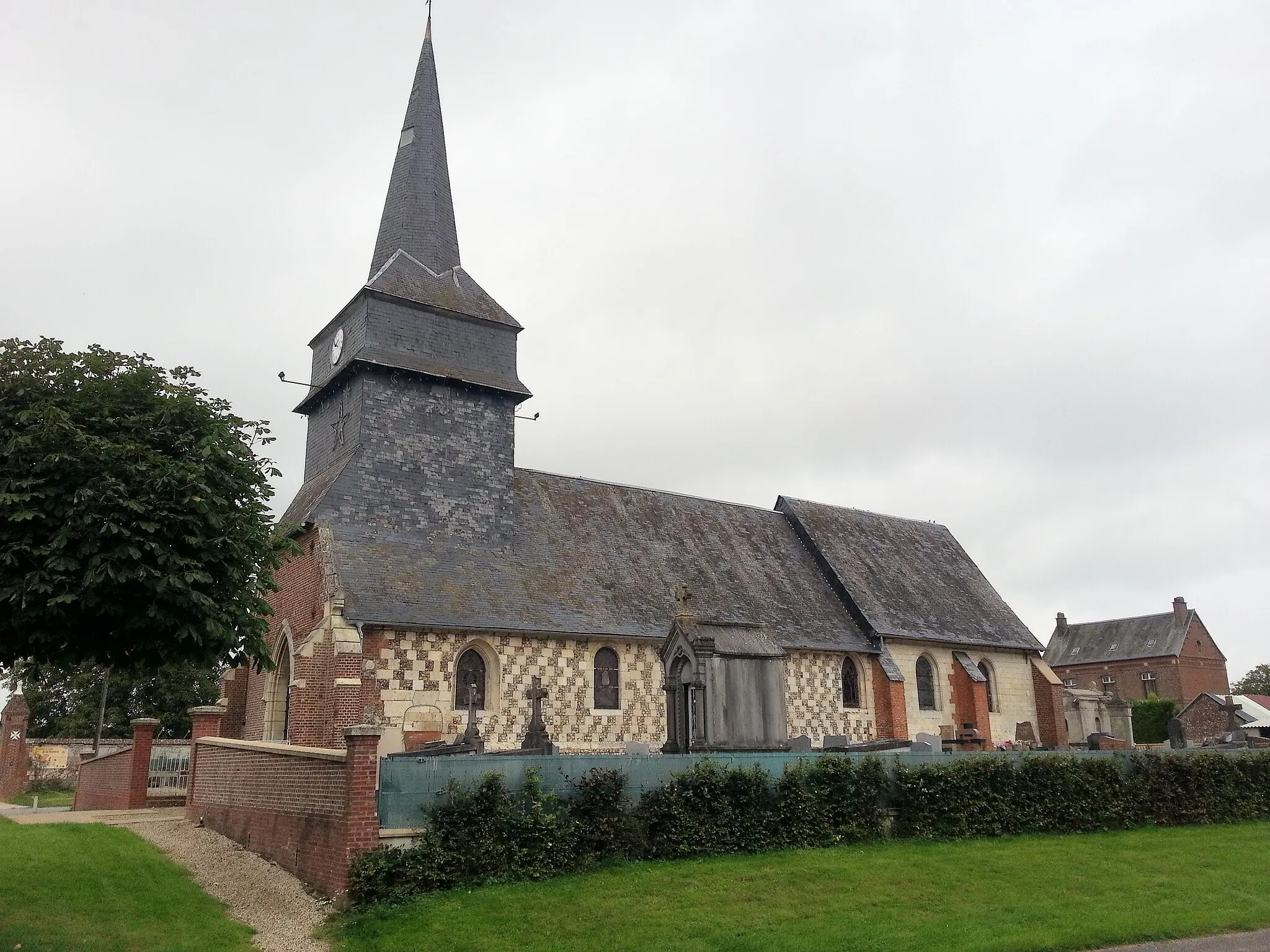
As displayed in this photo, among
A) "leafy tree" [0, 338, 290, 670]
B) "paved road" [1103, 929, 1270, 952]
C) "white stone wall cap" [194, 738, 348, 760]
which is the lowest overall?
"paved road" [1103, 929, 1270, 952]

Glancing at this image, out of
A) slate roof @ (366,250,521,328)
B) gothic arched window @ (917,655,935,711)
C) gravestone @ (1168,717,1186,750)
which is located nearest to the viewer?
gravestone @ (1168,717,1186,750)

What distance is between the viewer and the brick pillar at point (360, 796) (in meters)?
11.4

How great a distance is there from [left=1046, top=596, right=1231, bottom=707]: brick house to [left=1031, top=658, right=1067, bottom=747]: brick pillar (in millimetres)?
29554

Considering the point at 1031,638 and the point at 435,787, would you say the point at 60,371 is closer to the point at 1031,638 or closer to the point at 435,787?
the point at 435,787

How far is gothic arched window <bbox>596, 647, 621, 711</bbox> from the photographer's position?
2198cm

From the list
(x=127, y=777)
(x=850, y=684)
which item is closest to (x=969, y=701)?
(x=850, y=684)

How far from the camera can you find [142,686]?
136 feet

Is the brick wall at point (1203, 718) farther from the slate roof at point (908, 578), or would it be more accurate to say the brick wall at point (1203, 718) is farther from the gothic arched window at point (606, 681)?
the gothic arched window at point (606, 681)

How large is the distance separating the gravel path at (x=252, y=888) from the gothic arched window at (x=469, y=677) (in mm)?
5312

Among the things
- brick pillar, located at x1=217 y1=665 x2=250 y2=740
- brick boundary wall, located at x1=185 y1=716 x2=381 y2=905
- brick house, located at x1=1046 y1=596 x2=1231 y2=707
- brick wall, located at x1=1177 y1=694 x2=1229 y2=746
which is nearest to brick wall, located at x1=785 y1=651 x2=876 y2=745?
brick pillar, located at x1=217 y1=665 x2=250 y2=740

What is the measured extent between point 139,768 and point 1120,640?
59574 millimetres

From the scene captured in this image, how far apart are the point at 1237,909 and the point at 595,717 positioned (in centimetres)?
1284

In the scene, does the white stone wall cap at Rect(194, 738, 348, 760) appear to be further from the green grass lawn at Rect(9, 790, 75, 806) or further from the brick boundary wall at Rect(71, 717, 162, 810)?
the green grass lawn at Rect(9, 790, 75, 806)

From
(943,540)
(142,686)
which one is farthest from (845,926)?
(142,686)
